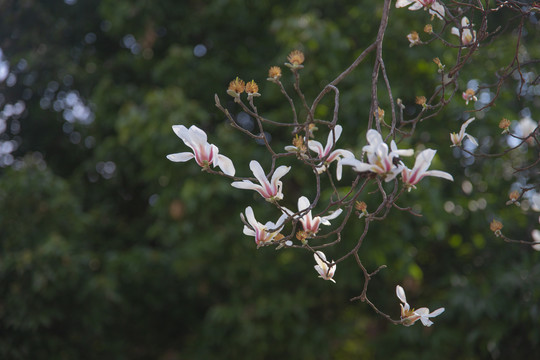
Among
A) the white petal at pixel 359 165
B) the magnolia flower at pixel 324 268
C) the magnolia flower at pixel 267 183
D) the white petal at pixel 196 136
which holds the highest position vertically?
the white petal at pixel 359 165

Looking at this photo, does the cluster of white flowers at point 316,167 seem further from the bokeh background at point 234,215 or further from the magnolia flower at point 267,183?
the bokeh background at point 234,215

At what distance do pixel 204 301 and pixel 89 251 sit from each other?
79cm

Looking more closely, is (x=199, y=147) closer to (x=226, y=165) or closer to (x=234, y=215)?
(x=226, y=165)

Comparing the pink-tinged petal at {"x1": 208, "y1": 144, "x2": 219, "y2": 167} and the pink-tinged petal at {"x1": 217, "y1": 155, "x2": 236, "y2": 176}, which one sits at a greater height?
the pink-tinged petal at {"x1": 208, "y1": 144, "x2": 219, "y2": 167}

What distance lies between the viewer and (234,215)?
9.58 ft

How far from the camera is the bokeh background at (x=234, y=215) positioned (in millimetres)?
2607

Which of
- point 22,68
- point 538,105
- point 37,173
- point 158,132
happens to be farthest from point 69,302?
point 538,105

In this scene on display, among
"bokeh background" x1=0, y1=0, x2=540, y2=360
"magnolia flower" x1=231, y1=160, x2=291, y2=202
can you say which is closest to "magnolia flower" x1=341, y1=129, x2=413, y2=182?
"magnolia flower" x1=231, y1=160, x2=291, y2=202

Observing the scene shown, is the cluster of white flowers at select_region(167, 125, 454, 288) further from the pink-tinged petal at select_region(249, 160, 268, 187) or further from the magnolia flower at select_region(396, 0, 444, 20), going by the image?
the magnolia flower at select_region(396, 0, 444, 20)

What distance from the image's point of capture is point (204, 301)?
3506mm

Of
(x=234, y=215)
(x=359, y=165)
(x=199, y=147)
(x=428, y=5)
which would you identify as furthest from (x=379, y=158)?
(x=234, y=215)

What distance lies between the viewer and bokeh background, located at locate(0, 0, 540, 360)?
2.61 m

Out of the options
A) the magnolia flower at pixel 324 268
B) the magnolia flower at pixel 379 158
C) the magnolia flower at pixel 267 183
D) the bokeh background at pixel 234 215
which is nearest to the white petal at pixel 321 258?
the magnolia flower at pixel 324 268

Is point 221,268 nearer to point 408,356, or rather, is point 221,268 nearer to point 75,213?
point 75,213
